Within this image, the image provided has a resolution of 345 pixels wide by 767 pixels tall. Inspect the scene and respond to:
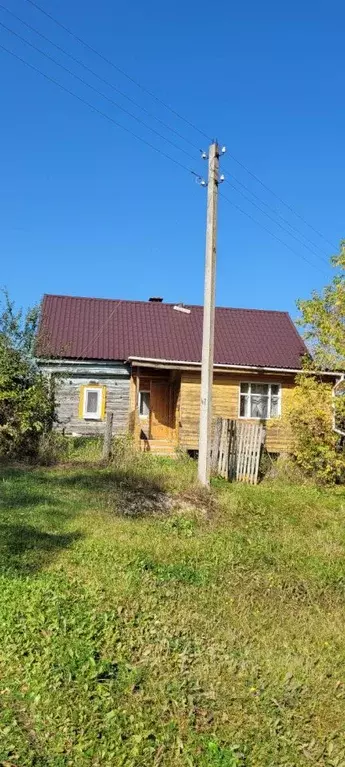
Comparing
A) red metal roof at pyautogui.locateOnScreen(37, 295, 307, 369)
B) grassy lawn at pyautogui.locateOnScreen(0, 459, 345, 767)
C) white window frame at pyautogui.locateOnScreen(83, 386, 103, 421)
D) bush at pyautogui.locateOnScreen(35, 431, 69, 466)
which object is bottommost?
grassy lawn at pyautogui.locateOnScreen(0, 459, 345, 767)

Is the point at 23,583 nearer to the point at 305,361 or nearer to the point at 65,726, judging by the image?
the point at 65,726

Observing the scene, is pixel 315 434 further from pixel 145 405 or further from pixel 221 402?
pixel 145 405

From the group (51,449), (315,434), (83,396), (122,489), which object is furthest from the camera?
(83,396)

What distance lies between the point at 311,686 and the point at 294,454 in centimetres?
1123

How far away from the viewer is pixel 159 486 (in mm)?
11703

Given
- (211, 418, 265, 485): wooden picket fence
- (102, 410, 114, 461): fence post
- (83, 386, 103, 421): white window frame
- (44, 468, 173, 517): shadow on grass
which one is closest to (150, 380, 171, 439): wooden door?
(83, 386, 103, 421): white window frame

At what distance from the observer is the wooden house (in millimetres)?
19922

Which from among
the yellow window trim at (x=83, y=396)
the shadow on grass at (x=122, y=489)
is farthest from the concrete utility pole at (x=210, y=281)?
the yellow window trim at (x=83, y=396)

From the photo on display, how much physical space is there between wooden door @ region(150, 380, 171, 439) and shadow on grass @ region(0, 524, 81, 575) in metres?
15.1

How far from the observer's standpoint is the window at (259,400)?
20719mm

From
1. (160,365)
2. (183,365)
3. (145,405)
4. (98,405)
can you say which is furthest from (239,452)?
(98,405)

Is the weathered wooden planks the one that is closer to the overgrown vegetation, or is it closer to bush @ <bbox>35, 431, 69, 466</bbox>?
the overgrown vegetation

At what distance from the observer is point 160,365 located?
19.3 metres

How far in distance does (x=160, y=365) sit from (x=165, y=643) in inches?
588
